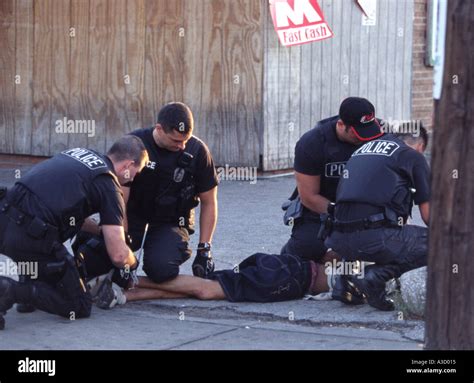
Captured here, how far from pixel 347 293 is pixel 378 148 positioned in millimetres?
925

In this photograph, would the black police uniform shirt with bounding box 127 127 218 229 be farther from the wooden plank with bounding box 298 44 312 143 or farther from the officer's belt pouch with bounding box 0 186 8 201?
the wooden plank with bounding box 298 44 312 143

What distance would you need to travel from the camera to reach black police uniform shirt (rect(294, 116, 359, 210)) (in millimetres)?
7133

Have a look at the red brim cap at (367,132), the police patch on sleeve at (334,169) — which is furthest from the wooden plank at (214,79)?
the red brim cap at (367,132)

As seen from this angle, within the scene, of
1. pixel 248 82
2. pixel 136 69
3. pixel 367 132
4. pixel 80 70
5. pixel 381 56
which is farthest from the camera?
Answer: pixel 381 56

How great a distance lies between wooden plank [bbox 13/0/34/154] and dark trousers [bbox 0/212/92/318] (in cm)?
671

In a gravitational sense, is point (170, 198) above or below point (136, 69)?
below

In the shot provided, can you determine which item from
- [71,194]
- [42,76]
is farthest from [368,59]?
[71,194]

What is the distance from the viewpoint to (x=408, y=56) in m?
13.7

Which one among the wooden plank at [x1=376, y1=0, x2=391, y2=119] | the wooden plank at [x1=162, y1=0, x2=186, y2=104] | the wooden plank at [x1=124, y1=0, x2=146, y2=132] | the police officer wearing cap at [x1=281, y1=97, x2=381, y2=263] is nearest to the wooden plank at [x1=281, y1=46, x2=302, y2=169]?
the wooden plank at [x1=162, y1=0, x2=186, y2=104]

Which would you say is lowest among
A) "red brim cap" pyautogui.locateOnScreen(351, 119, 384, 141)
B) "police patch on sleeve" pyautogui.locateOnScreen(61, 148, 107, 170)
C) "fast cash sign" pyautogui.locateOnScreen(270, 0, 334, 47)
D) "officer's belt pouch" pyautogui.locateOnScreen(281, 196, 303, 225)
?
"officer's belt pouch" pyautogui.locateOnScreen(281, 196, 303, 225)

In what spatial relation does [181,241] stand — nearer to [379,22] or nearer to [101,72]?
[101,72]

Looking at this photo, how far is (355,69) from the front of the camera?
502 inches

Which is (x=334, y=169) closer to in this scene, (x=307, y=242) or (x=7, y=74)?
(x=307, y=242)
